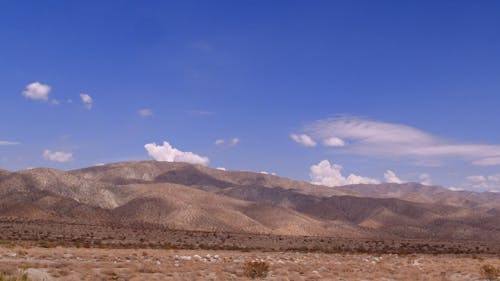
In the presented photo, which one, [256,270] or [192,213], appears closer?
[256,270]

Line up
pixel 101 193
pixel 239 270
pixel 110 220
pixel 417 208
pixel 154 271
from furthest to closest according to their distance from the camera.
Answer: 1. pixel 417 208
2. pixel 101 193
3. pixel 110 220
4. pixel 239 270
5. pixel 154 271

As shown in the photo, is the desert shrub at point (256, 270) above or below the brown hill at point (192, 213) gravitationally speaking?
below

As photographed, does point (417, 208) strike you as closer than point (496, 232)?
No

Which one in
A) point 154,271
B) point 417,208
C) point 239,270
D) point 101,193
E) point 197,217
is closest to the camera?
point 154,271

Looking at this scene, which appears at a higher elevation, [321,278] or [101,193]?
[101,193]

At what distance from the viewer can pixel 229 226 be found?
11419 cm

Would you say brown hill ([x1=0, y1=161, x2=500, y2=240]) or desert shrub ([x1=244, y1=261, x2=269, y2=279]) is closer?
desert shrub ([x1=244, y1=261, x2=269, y2=279])

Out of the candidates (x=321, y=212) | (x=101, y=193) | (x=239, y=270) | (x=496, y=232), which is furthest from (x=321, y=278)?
(x=321, y=212)

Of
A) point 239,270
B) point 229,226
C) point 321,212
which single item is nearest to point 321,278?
point 239,270

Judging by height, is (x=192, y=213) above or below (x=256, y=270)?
above

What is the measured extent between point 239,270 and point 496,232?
138542 millimetres

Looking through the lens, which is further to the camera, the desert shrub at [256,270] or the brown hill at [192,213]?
the brown hill at [192,213]

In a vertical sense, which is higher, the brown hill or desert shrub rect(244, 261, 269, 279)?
the brown hill

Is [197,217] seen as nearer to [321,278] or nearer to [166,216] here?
[166,216]
